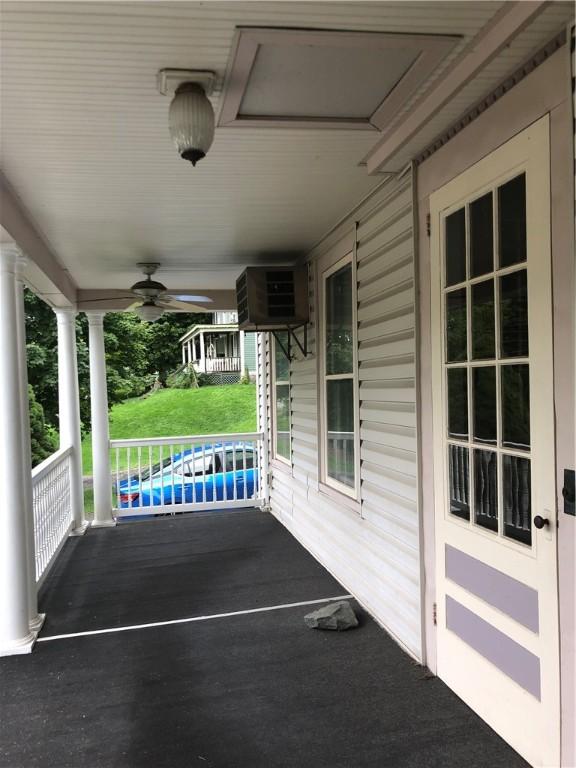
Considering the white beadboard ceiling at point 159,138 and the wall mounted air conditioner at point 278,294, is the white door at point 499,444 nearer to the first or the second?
the white beadboard ceiling at point 159,138

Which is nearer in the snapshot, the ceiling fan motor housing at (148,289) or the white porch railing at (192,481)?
the ceiling fan motor housing at (148,289)

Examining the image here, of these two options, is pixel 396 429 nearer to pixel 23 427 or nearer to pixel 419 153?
pixel 419 153

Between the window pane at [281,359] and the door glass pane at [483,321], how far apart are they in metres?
3.26

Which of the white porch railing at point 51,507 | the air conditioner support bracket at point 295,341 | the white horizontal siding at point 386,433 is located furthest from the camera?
the air conditioner support bracket at point 295,341

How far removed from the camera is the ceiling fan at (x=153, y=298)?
466cm

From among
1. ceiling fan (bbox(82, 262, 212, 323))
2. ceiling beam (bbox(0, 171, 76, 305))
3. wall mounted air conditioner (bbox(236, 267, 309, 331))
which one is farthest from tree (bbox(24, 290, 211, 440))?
wall mounted air conditioner (bbox(236, 267, 309, 331))

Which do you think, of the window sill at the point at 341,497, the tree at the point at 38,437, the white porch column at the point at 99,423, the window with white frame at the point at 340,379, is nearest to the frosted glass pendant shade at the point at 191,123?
the window with white frame at the point at 340,379

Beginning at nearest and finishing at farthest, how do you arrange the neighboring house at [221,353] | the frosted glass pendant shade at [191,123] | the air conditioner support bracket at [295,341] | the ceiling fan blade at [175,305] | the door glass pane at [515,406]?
the frosted glass pendant shade at [191,123] < the door glass pane at [515,406] < the ceiling fan blade at [175,305] < the air conditioner support bracket at [295,341] < the neighboring house at [221,353]

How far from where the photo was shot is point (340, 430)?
4129 millimetres

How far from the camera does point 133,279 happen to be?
226 inches

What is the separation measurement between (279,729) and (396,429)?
5.17ft

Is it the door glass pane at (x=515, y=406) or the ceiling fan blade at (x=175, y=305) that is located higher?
the ceiling fan blade at (x=175, y=305)

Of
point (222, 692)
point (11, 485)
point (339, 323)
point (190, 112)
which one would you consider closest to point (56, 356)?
point (11, 485)

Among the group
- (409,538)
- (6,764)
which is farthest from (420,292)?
(6,764)
